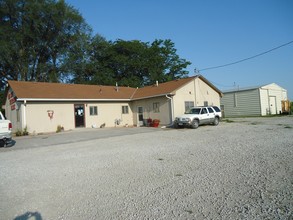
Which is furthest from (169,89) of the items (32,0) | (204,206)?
(32,0)

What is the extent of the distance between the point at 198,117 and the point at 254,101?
1671 cm

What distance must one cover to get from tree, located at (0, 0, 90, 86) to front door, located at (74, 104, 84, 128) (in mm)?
16397

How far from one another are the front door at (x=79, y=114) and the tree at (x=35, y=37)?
16.4 meters

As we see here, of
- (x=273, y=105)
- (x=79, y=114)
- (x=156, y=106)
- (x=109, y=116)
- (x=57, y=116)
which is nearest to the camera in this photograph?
(x=57, y=116)

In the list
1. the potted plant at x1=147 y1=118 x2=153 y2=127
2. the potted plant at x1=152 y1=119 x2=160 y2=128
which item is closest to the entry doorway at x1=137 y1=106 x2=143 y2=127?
the potted plant at x1=147 y1=118 x2=153 y2=127

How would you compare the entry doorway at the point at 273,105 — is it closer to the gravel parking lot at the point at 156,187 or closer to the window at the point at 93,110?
the window at the point at 93,110

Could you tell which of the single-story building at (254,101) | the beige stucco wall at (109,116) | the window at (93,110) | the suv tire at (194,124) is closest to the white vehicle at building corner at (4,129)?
the beige stucco wall at (109,116)

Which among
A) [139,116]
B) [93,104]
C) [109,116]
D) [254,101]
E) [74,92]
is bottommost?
[139,116]

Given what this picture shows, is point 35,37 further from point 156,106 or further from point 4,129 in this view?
point 4,129

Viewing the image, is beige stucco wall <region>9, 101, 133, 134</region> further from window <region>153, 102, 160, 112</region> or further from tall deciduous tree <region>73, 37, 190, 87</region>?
tall deciduous tree <region>73, 37, 190, 87</region>

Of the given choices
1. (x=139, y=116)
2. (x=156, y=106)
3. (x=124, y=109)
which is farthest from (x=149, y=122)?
(x=124, y=109)

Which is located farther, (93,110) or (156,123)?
(93,110)

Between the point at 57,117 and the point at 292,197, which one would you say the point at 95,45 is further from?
the point at 292,197

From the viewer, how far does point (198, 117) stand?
19.2 meters
